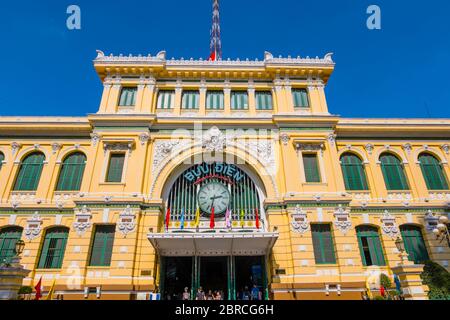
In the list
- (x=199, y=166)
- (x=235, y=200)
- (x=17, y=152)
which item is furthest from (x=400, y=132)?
(x=17, y=152)

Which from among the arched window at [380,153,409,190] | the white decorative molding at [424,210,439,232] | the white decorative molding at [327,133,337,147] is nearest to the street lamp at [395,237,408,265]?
the white decorative molding at [424,210,439,232]

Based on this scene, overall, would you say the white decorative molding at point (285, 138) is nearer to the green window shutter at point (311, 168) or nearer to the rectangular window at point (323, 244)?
the green window shutter at point (311, 168)

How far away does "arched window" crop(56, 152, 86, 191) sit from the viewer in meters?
21.8

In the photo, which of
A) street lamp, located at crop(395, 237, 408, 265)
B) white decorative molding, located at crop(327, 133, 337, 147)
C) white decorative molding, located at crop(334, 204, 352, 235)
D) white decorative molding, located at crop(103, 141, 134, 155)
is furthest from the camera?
white decorative molding, located at crop(327, 133, 337, 147)

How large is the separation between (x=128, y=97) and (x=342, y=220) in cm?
1911

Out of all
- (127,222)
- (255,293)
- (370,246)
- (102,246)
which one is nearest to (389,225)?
(370,246)

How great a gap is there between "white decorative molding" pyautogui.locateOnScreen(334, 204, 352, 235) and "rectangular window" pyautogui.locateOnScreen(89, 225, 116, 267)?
15207mm

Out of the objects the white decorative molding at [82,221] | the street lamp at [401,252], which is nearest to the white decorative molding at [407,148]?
the street lamp at [401,252]

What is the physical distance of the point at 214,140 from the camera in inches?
879

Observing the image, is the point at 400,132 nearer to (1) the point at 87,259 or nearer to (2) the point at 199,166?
(2) the point at 199,166

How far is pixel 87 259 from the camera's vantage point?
60.5ft

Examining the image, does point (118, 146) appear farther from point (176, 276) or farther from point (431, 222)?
point (431, 222)

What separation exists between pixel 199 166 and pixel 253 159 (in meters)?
4.23

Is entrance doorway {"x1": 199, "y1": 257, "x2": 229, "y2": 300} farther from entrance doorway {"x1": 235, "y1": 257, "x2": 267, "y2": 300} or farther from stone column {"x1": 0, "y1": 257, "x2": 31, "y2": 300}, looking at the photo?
stone column {"x1": 0, "y1": 257, "x2": 31, "y2": 300}
